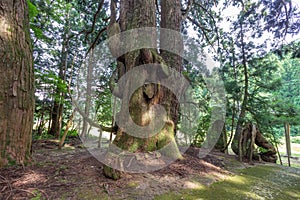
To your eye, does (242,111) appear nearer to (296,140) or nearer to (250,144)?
(250,144)

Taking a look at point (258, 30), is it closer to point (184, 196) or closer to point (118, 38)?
point (118, 38)

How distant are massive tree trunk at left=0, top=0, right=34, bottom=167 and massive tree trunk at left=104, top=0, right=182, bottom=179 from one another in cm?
109

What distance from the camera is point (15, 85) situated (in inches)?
67.4

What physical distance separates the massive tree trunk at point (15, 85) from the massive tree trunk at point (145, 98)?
109 cm

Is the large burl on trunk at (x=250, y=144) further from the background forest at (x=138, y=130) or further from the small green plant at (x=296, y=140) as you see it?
the small green plant at (x=296, y=140)

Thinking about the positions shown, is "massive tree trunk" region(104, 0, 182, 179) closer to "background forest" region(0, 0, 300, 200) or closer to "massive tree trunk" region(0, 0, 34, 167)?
"background forest" region(0, 0, 300, 200)

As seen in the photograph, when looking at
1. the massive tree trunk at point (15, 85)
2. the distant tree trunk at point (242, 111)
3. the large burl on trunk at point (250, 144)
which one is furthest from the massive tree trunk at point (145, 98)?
the distant tree trunk at point (242, 111)

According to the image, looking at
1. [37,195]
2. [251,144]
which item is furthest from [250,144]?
[37,195]

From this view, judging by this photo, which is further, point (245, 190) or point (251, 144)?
point (251, 144)

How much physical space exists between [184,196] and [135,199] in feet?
1.48

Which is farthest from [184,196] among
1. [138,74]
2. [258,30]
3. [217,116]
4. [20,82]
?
[258,30]

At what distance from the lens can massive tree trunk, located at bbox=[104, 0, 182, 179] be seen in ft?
7.09

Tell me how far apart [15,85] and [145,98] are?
1560 mm

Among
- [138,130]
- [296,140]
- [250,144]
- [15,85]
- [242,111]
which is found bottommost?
[296,140]
